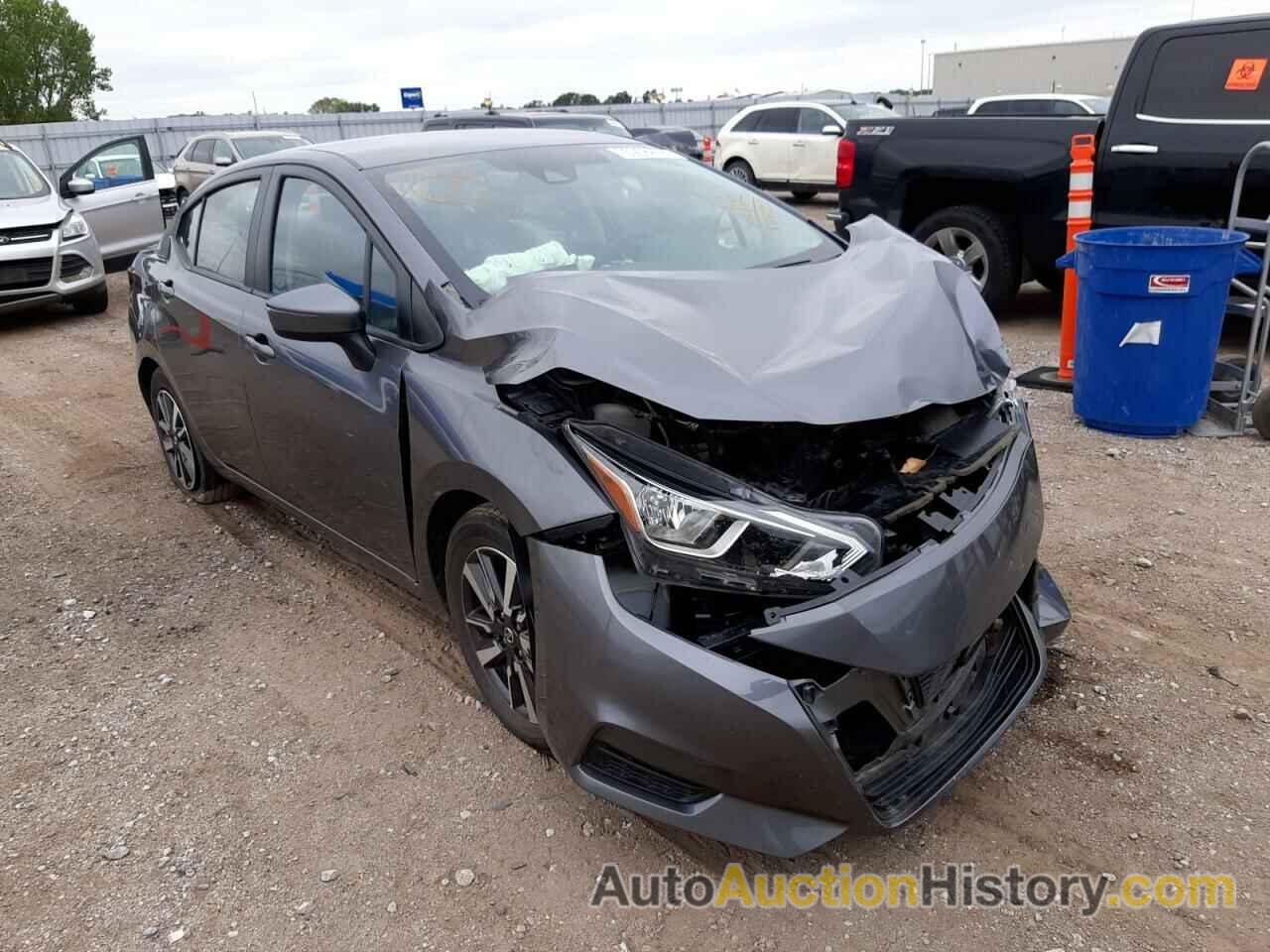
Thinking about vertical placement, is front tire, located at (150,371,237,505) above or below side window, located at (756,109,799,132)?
below

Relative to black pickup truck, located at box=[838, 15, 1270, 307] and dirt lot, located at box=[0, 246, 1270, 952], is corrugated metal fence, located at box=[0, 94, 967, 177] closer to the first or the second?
black pickup truck, located at box=[838, 15, 1270, 307]

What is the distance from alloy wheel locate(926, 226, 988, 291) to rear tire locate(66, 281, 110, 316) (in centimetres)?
800

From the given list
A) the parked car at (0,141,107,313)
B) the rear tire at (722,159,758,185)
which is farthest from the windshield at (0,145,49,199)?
the rear tire at (722,159,758,185)

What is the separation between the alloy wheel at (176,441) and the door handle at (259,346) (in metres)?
1.22

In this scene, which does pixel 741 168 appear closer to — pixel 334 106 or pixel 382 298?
pixel 382 298

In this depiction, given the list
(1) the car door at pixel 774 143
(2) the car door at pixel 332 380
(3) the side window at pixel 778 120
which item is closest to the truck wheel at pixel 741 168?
(1) the car door at pixel 774 143

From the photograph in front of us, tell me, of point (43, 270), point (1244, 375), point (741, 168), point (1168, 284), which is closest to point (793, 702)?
point (1168, 284)

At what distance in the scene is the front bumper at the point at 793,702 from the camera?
2.18m

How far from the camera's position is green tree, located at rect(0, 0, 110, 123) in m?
62.0

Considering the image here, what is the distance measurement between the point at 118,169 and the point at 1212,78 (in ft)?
34.9

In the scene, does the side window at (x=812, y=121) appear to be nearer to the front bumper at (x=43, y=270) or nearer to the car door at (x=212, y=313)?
the front bumper at (x=43, y=270)

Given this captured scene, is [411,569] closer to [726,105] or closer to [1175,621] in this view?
[1175,621]

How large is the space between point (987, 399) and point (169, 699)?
111 inches

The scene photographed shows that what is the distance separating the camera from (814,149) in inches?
664
